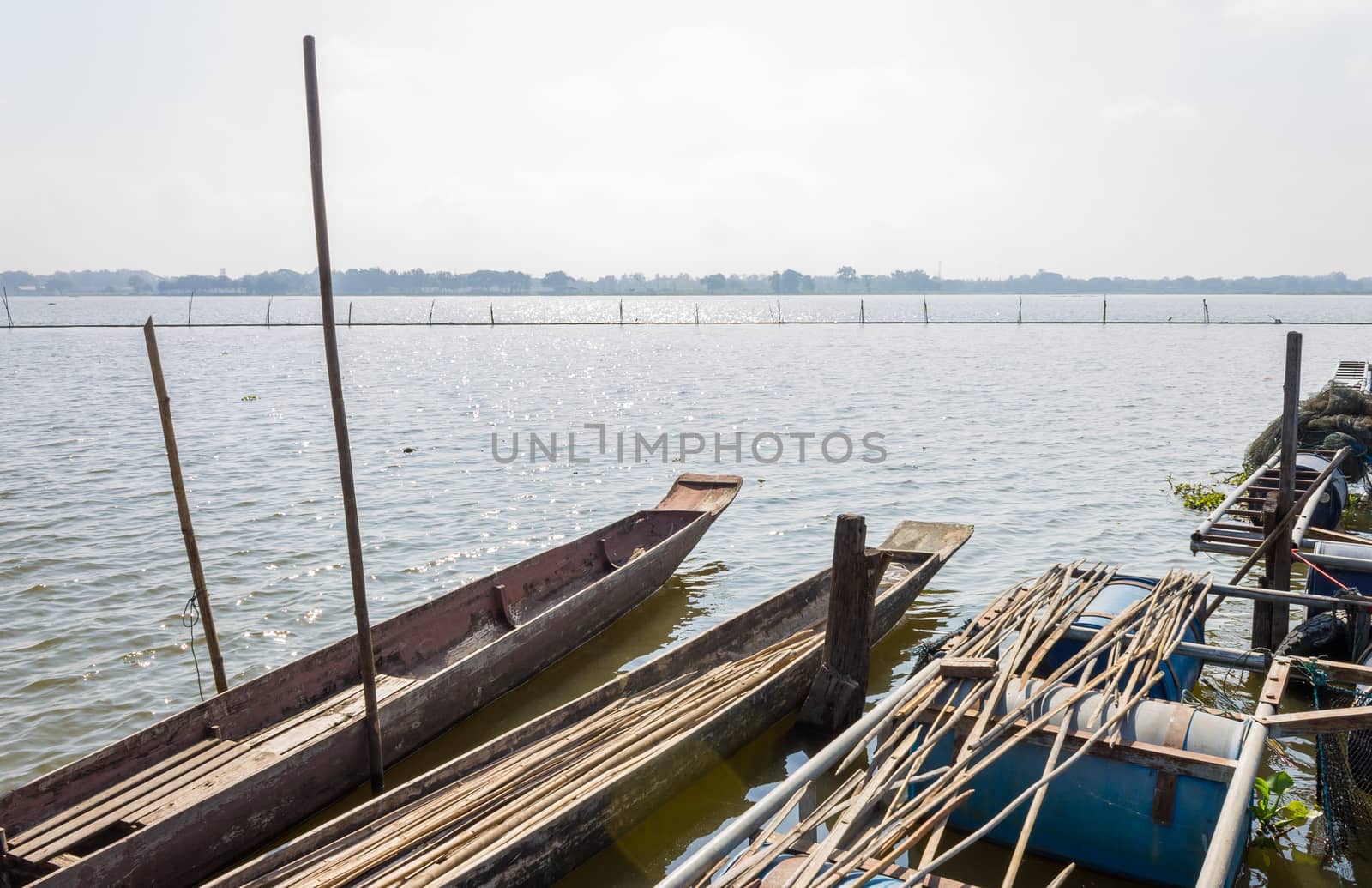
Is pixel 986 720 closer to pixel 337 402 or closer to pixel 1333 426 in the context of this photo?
pixel 337 402

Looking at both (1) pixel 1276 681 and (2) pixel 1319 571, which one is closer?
(1) pixel 1276 681

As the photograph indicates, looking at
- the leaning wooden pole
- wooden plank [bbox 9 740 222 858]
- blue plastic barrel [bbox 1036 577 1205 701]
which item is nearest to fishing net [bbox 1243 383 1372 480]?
blue plastic barrel [bbox 1036 577 1205 701]

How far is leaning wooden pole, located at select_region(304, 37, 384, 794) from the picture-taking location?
5.69 metres

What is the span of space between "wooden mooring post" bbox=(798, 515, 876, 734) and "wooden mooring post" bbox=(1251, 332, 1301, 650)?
4.24 metres

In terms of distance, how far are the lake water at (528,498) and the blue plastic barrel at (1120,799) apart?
1.17m

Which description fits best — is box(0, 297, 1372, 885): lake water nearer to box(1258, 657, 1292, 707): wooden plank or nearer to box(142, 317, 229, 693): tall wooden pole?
box(1258, 657, 1292, 707): wooden plank

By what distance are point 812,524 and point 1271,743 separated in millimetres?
8589

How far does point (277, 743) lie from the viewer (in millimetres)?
7000

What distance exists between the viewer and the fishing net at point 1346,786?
594 centimetres

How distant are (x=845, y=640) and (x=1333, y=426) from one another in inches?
504

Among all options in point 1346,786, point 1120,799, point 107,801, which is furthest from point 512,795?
point 1346,786

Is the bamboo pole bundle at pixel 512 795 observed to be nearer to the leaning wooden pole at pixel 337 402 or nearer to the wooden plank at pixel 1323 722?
the leaning wooden pole at pixel 337 402

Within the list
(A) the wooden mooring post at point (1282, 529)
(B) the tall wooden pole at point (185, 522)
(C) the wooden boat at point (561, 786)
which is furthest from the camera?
(A) the wooden mooring post at point (1282, 529)

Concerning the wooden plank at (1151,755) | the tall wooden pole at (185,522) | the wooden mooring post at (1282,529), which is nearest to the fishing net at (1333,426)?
the wooden mooring post at (1282,529)
